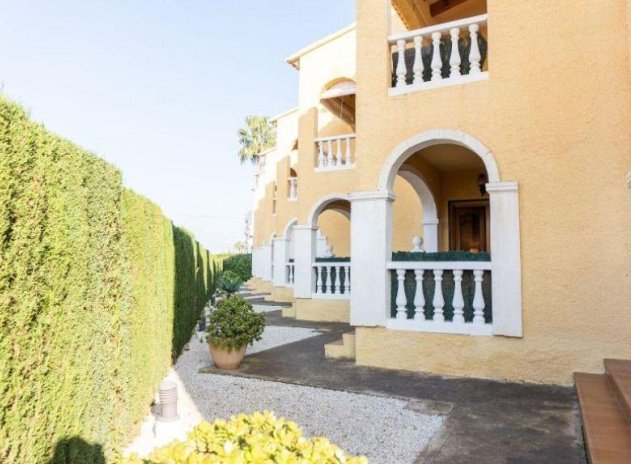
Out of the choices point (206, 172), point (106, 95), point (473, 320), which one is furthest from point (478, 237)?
point (206, 172)

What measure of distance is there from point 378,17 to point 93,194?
214 inches

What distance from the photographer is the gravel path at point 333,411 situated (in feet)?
11.6

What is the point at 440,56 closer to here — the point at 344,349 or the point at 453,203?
the point at 453,203

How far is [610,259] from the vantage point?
194 inches

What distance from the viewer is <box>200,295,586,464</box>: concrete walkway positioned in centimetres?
331

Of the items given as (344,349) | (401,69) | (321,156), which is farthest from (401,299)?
(321,156)

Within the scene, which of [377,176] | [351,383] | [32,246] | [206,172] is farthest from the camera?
[206,172]

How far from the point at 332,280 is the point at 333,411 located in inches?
286

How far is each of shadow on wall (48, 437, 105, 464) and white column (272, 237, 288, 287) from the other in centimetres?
1412

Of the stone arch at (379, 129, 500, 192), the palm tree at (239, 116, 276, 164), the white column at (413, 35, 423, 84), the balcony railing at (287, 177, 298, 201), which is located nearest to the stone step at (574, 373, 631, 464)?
the stone arch at (379, 129, 500, 192)

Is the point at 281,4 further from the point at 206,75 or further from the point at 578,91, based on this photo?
the point at 578,91

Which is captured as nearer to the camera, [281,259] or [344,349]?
[344,349]

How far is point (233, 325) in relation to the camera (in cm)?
616

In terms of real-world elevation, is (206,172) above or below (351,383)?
above
